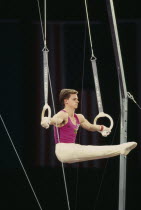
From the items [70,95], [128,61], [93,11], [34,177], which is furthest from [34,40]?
[70,95]

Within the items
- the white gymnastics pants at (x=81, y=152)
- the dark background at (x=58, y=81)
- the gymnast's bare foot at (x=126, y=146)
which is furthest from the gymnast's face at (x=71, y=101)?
the dark background at (x=58, y=81)

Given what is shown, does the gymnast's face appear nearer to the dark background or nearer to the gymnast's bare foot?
the gymnast's bare foot

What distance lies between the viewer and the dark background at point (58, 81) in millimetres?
4582

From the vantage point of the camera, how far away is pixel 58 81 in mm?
4688

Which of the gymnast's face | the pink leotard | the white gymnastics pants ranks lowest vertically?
the white gymnastics pants

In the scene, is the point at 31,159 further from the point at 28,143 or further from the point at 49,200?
the point at 49,200

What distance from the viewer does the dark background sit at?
4582 millimetres

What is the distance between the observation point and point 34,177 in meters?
4.67

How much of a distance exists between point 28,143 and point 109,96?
91 cm

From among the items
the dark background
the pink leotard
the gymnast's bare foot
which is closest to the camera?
the gymnast's bare foot

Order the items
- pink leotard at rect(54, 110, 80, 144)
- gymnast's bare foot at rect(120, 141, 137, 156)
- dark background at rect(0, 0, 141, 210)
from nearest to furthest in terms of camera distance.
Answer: gymnast's bare foot at rect(120, 141, 137, 156)
pink leotard at rect(54, 110, 80, 144)
dark background at rect(0, 0, 141, 210)

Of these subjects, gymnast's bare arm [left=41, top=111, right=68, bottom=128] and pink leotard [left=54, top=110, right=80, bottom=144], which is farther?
pink leotard [left=54, top=110, right=80, bottom=144]

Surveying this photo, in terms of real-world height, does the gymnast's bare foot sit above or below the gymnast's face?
below

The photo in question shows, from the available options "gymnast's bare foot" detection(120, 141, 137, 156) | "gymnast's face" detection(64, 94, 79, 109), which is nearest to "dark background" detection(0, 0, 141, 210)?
"gymnast's face" detection(64, 94, 79, 109)
